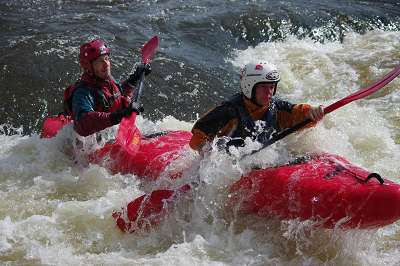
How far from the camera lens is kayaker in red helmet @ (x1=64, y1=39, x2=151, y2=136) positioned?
5.77 metres

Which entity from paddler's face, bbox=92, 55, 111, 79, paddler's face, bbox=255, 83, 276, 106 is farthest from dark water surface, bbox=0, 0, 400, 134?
paddler's face, bbox=255, 83, 276, 106

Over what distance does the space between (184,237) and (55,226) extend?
119 centimetres

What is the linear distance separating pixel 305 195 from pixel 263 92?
3.21 ft

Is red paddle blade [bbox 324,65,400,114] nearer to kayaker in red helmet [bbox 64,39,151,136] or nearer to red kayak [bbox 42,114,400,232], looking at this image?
red kayak [bbox 42,114,400,232]

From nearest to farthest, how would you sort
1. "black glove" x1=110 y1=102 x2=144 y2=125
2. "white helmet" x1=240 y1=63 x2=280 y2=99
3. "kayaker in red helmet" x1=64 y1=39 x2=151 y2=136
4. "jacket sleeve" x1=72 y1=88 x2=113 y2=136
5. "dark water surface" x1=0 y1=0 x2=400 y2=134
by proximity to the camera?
"white helmet" x1=240 y1=63 x2=280 y2=99
"black glove" x1=110 y1=102 x2=144 y2=125
"jacket sleeve" x1=72 y1=88 x2=113 y2=136
"kayaker in red helmet" x1=64 y1=39 x2=151 y2=136
"dark water surface" x1=0 y1=0 x2=400 y2=134

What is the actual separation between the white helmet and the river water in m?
0.63

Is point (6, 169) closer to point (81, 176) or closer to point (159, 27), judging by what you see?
point (81, 176)

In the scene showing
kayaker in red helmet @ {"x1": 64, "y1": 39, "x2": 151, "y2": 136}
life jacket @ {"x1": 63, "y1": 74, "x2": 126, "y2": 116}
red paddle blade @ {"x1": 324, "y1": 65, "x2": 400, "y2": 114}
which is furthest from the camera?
life jacket @ {"x1": 63, "y1": 74, "x2": 126, "y2": 116}

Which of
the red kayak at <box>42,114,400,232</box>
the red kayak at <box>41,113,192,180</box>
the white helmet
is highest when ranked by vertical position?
the white helmet

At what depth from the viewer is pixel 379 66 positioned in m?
10.0

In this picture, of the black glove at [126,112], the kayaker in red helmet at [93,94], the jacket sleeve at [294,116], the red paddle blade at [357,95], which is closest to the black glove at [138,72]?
the kayaker in red helmet at [93,94]

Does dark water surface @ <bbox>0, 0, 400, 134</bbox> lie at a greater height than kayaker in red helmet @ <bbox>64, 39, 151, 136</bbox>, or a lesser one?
lesser

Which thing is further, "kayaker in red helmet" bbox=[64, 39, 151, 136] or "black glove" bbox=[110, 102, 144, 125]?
"kayaker in red helmet" bbox=[64, 39, 151, 136]

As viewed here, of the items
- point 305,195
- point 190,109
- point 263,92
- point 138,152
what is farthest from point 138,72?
point 305,195
